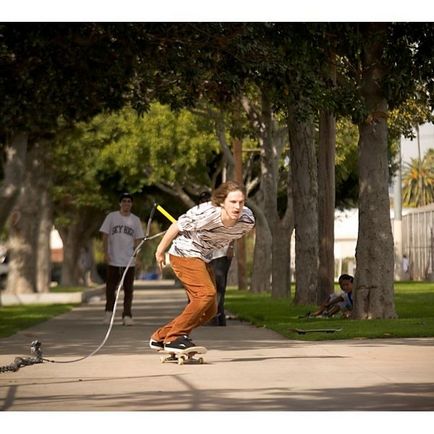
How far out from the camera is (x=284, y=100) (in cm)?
2266

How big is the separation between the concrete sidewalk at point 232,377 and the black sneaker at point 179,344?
7.4 inches

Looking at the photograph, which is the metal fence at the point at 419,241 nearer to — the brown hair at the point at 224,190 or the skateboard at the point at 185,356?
the skateboard at the point at 185,356

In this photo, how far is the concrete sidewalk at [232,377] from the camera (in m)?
10.5

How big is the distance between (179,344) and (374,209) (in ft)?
27.8

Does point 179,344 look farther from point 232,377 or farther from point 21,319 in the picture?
point 21,319

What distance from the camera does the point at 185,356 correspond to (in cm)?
1402

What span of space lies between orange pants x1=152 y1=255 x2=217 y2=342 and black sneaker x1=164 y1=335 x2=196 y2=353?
0.30ft

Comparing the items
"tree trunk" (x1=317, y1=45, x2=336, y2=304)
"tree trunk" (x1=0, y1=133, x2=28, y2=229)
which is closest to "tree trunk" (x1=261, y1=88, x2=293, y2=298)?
"tree trunk" (x1=317, y1=45, x2=336, y2=304)

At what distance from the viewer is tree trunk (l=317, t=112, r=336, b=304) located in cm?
2869

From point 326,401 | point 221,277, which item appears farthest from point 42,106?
point 326,401

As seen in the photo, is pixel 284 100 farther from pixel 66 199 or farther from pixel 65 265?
pixel 65 265

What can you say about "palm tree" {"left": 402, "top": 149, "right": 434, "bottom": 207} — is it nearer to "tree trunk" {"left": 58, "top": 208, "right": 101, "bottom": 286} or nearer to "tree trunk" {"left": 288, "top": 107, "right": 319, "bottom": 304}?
"tree trunk" {"left": 58, "top": 208, "right": 101, "bottom": 286}

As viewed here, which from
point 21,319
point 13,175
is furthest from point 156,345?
point 13,175
